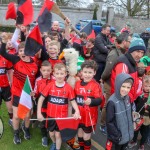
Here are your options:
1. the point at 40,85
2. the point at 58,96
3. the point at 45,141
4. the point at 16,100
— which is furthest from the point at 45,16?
the point at 45,141

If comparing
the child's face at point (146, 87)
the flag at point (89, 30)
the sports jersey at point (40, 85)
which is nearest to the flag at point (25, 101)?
the sports jersey at point (40, 85)

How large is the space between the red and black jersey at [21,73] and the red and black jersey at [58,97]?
551mm

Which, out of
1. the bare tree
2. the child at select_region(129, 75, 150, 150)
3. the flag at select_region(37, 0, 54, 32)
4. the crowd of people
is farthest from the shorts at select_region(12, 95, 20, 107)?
the bare tree

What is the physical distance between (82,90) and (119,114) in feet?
2.19

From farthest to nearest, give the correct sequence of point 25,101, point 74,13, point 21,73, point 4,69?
point 74,13, point 4,69, point 21,73, point 25,101

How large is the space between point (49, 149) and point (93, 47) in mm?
3444

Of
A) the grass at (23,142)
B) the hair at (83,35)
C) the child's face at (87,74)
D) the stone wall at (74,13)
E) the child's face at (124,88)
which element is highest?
the stone wall at (74,13)

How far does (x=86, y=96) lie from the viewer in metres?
3.70

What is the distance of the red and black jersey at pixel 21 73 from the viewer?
4.08 meters

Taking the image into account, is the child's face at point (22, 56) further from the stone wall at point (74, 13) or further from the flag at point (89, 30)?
the stone wall at point (74, 13)

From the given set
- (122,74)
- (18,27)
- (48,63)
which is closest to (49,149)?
(48,63)

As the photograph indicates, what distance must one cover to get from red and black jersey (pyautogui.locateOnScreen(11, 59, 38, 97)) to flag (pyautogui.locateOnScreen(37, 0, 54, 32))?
60 centimetres

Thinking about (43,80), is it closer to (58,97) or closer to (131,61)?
(58,97)

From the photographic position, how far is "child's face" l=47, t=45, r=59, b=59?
4047mm
